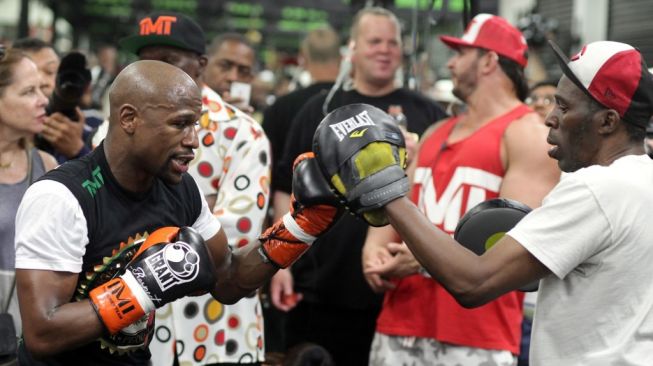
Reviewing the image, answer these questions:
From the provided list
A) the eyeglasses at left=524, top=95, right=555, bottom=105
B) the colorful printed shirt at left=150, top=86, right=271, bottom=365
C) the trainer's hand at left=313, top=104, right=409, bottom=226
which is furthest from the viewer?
the eyeglasses at left=524, top=95, right=555, bottom=105

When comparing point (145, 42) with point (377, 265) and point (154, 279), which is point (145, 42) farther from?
point (154, 279)

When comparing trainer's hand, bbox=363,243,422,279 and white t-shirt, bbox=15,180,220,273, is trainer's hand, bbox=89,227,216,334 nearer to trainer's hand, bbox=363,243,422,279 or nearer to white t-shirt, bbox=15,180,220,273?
white t-shirt, bbox=15,180,220,273

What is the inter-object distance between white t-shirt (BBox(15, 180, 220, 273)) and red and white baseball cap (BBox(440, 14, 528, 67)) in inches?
86.7

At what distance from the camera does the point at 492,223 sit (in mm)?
2924

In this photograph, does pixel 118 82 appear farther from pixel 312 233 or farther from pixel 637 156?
pixel 637 156

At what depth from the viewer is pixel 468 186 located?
379 centimetres

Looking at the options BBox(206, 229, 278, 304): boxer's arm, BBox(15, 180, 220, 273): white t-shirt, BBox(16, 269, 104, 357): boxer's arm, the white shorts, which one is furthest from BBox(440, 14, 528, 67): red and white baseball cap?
BBox(16, 269, 104, 357): boxer's arm

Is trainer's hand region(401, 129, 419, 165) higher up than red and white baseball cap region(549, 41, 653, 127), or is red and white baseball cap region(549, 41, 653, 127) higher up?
red and white baseball cap region(549, 41, 653, 127)

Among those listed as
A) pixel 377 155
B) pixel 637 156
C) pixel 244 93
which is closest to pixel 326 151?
pixel 377 155

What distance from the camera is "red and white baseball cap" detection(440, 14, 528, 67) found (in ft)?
13.2

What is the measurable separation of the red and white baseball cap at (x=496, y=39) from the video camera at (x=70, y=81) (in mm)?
1863

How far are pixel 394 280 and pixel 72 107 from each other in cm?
189

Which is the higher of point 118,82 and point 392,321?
point 118,82

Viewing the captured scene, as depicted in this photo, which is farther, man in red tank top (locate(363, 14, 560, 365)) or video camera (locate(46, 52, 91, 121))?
video camera (locate(46, 52, 91, 121))
